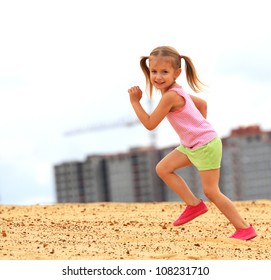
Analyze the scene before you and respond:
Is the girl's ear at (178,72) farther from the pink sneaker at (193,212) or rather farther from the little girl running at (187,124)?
the pink sneaker at (193,212)

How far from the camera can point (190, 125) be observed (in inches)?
416

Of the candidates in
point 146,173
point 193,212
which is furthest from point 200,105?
point 146,173

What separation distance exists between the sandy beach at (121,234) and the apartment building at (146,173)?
5788 inches

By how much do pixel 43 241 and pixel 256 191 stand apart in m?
166

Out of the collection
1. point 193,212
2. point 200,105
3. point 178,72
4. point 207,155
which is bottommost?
point 193,212

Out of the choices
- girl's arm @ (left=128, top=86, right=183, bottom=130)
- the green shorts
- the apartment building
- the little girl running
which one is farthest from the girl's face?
the apartment building

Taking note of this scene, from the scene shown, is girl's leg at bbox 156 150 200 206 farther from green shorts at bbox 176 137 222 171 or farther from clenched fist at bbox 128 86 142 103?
clenched fist at bbox 128 86 142 103

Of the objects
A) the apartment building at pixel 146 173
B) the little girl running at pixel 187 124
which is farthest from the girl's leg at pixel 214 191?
the apartment building at pixel 146 173

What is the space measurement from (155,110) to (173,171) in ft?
2.72

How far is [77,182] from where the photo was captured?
16938 centimetres

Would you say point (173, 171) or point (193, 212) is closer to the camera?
point (173, 171)

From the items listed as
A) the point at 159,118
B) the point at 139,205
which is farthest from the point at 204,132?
the point at 139,205

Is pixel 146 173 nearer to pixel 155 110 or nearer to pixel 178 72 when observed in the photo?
pixel 178 72

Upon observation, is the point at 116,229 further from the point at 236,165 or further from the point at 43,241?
the point at 236,165
